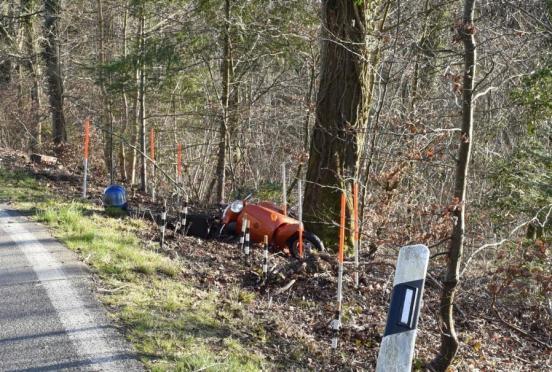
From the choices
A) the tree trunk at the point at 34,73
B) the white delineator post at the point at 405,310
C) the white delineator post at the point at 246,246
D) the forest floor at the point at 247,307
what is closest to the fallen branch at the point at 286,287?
the forest floor at the point at 247,307

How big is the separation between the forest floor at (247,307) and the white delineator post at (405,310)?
1819 mm

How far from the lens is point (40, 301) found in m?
6.02

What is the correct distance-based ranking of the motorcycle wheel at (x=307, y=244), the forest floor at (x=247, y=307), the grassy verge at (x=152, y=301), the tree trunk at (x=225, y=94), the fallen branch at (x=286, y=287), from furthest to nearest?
the tree trunk at (x=225, y=94), the motorcycle wheel at (x=307, y=244), the fallen branch at (x=286, y=287), the forest floor at (x=247, y=307), the grassy verge at (x=152, y=301)

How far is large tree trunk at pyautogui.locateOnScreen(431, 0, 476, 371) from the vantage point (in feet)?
20.0

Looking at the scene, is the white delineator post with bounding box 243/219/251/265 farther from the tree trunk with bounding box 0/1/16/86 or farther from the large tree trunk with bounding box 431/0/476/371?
the tree trunk with bounding box 0/1/16/86

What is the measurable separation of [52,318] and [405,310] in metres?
3.45

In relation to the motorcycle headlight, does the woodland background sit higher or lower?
higher

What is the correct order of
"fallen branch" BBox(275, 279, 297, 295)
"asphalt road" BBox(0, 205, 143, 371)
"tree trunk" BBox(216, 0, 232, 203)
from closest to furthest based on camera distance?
1. "asphalt road" BBox(0, 205, 143, 371)
2. "fallen branch" BBox(275, 279, 297, 295)
3. "tree trunk" BBox(216, 0, 232, 203)

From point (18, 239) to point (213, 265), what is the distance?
8.49ft

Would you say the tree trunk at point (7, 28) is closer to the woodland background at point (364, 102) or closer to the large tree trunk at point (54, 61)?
the woodland background at point (364, 102)

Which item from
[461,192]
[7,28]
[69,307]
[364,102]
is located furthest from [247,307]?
[7,28]

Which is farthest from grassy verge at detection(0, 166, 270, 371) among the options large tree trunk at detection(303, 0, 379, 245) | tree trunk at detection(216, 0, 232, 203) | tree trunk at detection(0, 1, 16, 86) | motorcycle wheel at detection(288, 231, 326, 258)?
tree trunk at detection(0, 1, 16, 86)

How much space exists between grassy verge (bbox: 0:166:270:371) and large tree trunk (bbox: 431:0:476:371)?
203 cm

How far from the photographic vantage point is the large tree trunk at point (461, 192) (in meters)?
6.09
